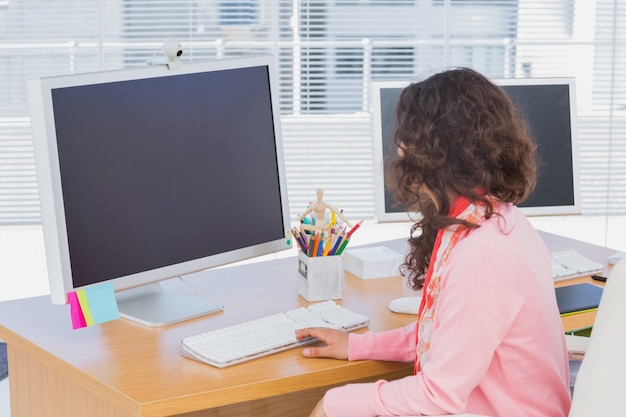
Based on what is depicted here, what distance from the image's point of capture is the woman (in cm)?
143

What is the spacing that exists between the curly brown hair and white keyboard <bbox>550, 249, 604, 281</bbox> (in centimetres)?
65

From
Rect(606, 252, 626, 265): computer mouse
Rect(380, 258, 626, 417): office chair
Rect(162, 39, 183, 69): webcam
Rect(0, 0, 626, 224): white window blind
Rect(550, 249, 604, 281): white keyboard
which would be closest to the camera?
Rect(380, 258, 626, 417): office chair

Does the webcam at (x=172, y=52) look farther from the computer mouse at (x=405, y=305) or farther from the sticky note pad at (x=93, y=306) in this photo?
the computer mouse at (x=405, y=305)

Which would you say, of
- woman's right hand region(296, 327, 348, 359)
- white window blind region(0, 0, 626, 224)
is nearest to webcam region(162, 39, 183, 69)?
woman's right hand region(296, 327, 348, 359)

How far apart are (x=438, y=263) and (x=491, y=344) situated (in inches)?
7.4

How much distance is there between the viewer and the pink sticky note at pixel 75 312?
167 centimetres

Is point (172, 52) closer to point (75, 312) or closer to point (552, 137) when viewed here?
point (75, 312)

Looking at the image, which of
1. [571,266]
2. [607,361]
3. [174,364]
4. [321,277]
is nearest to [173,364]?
[174,364]

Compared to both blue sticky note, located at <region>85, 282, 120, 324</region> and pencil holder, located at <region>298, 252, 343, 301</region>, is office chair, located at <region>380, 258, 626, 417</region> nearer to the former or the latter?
pencil holder, located at <region>298, 252, 343, 301</region>

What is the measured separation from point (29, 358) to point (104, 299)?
0.28 meters

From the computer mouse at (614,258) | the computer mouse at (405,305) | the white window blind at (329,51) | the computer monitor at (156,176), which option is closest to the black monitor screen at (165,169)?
the computer monitor at (156,176)

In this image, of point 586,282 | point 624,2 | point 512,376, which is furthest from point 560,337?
point 624,2

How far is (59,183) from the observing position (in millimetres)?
1633

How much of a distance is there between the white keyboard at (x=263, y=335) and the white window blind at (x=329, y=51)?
2446 mm
